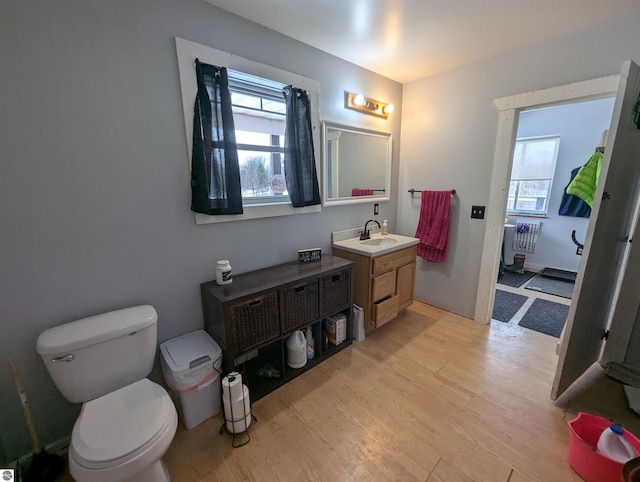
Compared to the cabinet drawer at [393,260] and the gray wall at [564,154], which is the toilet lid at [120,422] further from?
the gray wall at [564,154]

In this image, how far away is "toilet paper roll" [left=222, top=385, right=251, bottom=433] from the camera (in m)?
1.45

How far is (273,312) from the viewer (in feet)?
5.67

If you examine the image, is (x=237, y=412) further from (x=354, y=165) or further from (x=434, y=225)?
(x=434, y=225)

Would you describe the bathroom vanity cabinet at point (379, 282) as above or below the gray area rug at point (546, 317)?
above

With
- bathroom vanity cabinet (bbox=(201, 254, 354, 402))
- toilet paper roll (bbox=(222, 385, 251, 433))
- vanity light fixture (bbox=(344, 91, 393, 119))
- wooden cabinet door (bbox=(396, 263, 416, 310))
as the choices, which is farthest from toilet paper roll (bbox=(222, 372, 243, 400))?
vanity light fixture (bbox=(344, 91, 393, 119))

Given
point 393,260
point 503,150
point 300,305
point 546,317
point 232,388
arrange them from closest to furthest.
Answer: point 232,388, point 300,305, point 503,150, point 393,260, point 546,317

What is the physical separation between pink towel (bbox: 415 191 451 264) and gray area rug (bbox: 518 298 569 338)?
103cm

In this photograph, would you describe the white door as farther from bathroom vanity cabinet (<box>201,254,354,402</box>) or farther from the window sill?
the window sill

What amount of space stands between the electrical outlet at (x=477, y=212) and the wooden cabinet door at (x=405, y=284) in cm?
75

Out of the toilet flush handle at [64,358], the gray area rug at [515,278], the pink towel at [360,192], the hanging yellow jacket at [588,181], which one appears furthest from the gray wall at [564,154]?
the toilet flush handle at [64,358]

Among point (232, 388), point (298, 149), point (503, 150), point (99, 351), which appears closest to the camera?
point (99, 351)

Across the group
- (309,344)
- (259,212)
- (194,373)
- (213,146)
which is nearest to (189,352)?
(194,373)

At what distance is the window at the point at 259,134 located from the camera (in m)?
1.82

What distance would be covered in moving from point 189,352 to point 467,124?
2938 mm
